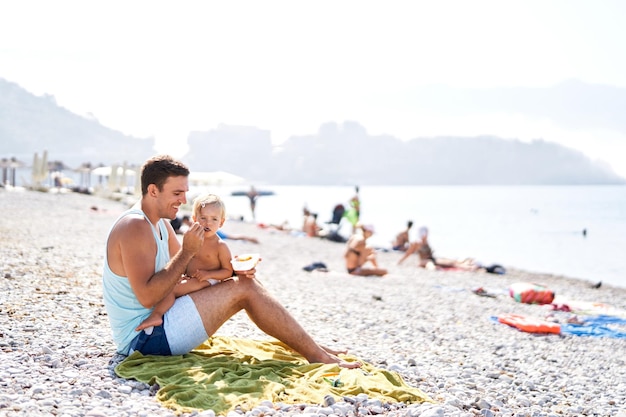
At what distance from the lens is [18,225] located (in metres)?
13.4

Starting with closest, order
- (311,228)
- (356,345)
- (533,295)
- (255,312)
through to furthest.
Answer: (255,312) < (356,345) < (533,295) < (311,228)

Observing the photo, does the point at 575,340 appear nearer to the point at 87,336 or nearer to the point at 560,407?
the point at 560,407

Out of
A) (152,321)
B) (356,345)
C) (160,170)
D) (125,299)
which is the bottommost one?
(356,345)

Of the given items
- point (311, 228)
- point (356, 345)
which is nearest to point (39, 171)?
point (311, 228)

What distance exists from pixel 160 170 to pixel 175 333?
1115 mm

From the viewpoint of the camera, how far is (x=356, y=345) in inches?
224

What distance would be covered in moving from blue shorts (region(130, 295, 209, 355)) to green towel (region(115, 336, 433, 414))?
0.07 m

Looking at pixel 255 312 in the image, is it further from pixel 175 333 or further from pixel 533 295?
pixel 533 295

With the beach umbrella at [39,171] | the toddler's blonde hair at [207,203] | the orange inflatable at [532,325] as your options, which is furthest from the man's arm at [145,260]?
the beach umbrella at [39,171]

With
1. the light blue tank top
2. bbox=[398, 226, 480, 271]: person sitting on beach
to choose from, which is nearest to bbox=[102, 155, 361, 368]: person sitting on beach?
the light blue tank top

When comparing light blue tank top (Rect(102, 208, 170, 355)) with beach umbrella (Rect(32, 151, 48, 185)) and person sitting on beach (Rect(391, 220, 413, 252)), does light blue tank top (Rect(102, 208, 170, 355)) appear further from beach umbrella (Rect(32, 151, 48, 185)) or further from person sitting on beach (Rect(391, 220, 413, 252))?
beach umbrella (Rect(32, 151, 48, 185))

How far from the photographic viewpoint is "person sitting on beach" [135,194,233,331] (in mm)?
4242

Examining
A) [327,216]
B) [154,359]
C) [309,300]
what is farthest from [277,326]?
[327,216]

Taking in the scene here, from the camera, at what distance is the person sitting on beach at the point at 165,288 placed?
3.91 metres
